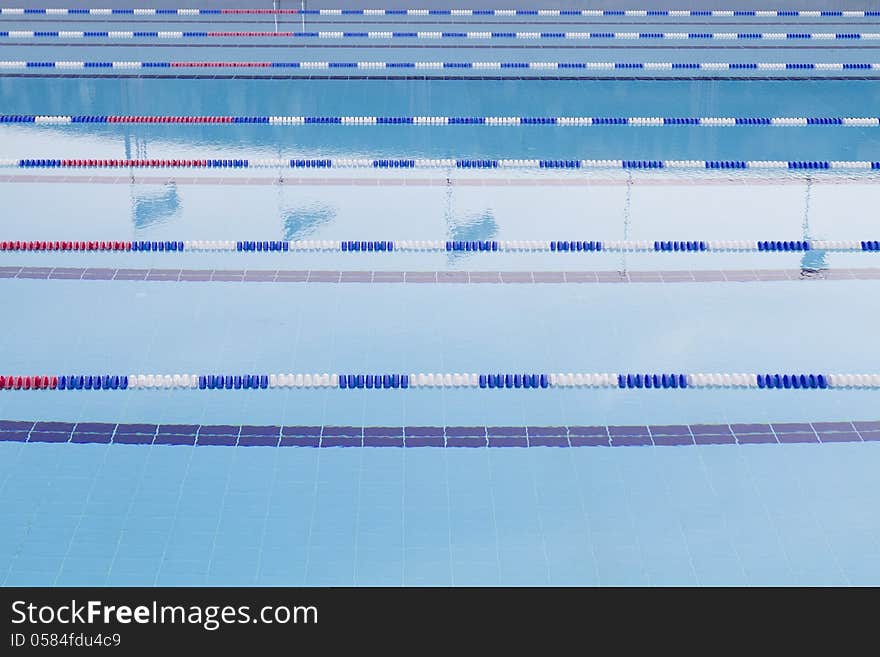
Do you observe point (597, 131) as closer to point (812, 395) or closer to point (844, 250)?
point (844, 250)

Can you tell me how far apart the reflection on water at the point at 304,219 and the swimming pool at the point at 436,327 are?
3 cm

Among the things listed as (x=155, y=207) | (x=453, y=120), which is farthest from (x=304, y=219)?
(x=453, y=120)

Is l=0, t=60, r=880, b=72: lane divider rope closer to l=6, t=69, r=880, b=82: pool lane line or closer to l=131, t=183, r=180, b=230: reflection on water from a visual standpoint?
l=6, t=69, r=880, b=82: pool lane line

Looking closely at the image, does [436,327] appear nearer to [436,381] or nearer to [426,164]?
[436,381]

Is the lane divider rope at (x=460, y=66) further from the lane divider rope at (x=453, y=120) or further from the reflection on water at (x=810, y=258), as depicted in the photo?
the reflection on water at (x=810, y=258)

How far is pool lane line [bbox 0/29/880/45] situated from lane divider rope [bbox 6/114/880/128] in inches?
119

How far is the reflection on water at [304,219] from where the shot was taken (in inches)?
292

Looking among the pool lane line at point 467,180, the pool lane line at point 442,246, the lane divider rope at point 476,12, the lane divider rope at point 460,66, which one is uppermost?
the lane divider rope at point 476,12

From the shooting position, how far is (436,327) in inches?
243

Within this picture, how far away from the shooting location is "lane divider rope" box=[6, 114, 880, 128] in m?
9.67

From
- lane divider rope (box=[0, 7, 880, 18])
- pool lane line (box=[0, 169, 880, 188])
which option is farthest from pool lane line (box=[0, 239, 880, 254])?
lane divider rope (box=[0, 7, 880, 18])

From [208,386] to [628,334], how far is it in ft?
6.68
